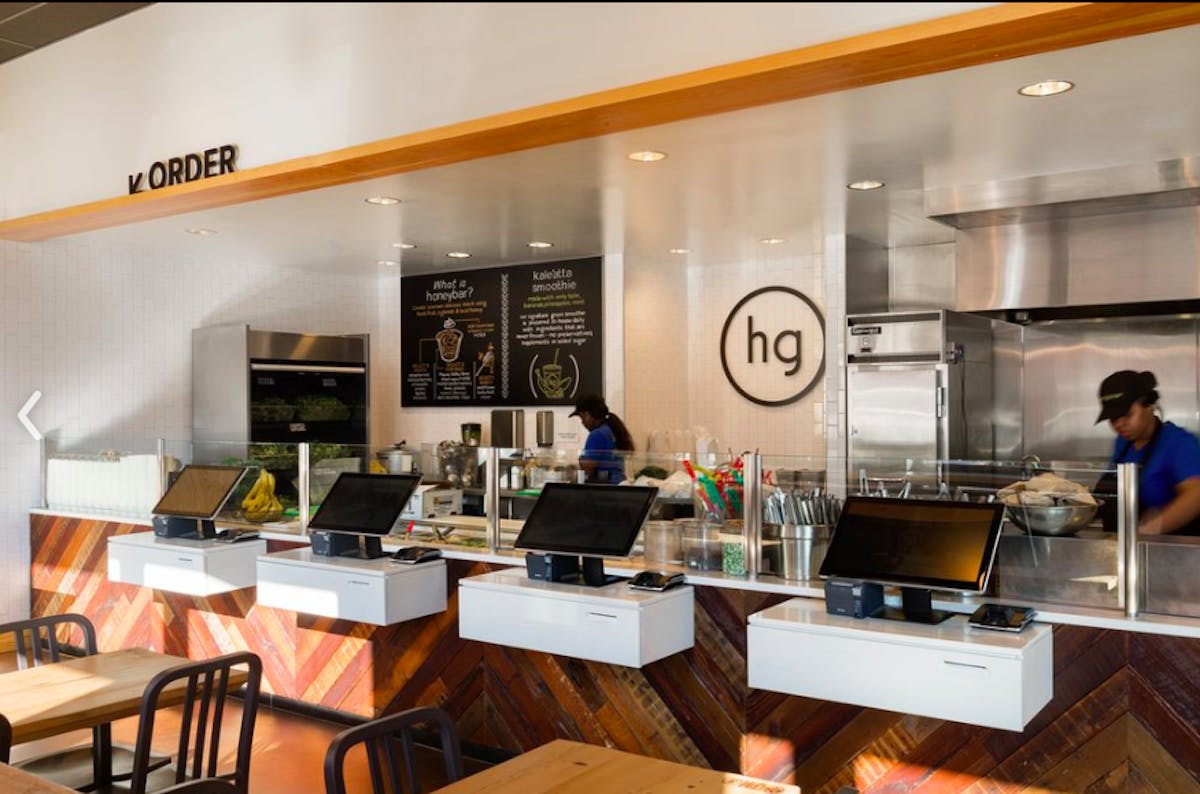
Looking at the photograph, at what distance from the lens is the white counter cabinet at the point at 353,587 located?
4383 mm

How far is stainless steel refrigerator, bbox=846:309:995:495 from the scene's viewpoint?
21.0 feet

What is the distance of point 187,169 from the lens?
4.79 meters

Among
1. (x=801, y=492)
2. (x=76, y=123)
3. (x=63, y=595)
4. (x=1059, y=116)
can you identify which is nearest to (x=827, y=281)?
(x=1059, y=116)

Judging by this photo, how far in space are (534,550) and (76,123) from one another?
281cm

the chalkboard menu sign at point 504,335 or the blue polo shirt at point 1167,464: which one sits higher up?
the chalkboard menu sign at point 504,335

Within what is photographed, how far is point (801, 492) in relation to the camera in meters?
3.79

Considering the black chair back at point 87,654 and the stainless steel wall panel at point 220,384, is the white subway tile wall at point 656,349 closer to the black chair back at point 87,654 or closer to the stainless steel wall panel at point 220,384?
the stainless steel wall panel at point 220,384

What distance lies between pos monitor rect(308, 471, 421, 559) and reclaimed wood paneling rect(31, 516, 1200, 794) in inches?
15.2

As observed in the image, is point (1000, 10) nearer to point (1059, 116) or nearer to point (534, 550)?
point (1059, 116)

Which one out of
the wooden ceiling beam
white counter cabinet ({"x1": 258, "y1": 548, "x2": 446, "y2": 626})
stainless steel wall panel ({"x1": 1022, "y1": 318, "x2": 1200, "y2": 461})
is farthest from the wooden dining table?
stainless steel wall panel ({"x1": 1022, "y1": 318, "x2": 1200, "y2": 461})

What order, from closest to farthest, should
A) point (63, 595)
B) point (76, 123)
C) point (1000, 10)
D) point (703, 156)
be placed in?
point (76, 123), point (1000, 10), point (703, 156), point (63, 595)

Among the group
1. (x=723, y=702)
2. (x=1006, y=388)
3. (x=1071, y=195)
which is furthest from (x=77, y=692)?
(x=1006, y=388)

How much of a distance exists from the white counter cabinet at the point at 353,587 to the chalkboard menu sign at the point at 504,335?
3533mm

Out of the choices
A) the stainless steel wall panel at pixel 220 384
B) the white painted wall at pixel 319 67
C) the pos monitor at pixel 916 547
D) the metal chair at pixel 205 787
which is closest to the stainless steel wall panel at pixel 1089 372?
the pos monitor at pixel 916 547
